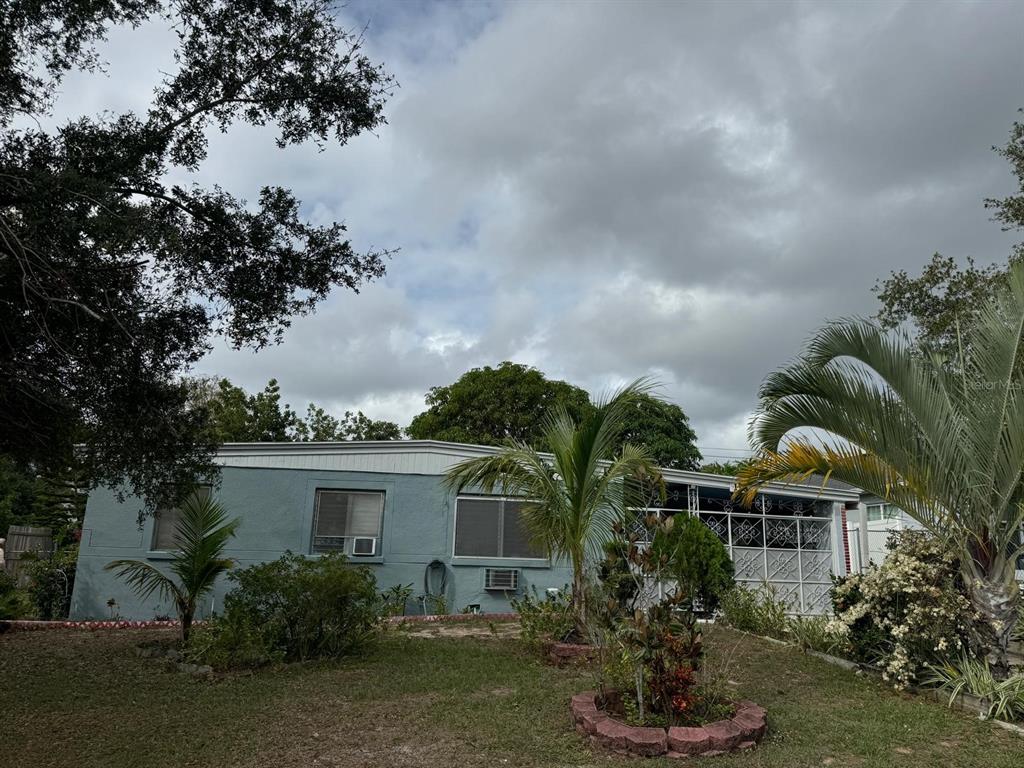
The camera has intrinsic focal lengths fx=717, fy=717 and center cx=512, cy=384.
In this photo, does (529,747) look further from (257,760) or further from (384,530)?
(384,530)

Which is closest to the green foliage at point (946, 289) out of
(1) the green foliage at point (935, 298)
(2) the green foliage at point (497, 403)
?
(1) the green foliage at point (935, 298)

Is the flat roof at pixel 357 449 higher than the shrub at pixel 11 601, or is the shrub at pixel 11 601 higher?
the flat roof at pixel 357 449

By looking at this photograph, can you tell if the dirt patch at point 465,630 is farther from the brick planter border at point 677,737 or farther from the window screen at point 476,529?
the brick planter border at point 677,737

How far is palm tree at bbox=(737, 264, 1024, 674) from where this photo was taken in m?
6.16

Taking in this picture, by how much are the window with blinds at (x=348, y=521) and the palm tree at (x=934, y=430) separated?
700 centimetres

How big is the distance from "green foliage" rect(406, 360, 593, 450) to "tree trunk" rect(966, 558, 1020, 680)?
21.1 m

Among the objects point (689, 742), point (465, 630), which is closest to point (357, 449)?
point (465, 630)

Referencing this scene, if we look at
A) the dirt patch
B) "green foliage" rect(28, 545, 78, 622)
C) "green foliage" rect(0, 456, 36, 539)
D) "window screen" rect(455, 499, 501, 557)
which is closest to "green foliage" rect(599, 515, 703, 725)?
the dirt patch

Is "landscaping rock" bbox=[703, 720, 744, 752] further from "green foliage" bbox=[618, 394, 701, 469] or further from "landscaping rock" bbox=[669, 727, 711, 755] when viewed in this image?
"green foliage" bbox=[618, 394, 701, 469]

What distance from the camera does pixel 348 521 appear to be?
12.1 m

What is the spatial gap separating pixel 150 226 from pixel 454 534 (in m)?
7.93

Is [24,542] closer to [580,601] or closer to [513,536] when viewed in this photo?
[513,536]

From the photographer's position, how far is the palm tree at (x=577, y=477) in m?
8.02

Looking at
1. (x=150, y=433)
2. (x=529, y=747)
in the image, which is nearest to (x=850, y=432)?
(x=529, y=747)
